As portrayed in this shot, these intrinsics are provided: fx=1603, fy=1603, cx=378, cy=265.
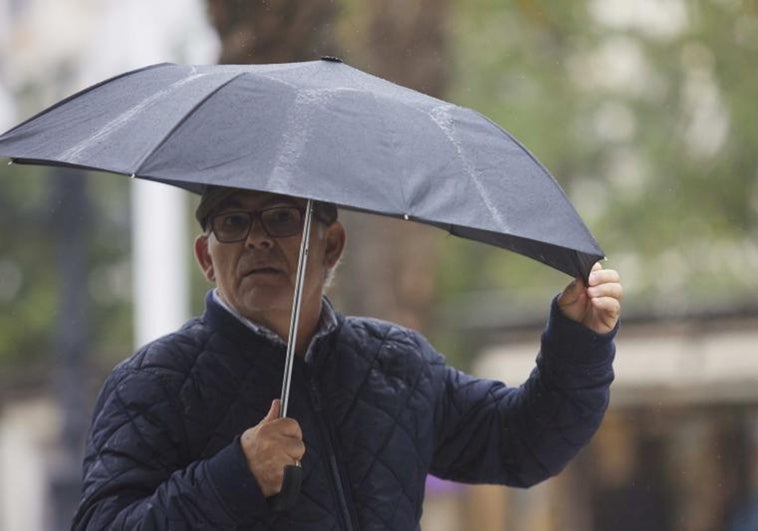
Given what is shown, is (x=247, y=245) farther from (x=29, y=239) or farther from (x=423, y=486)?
(x=29, y=239)

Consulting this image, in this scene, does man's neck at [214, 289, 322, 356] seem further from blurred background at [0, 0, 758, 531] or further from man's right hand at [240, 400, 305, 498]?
blurred background at [0, 0, 758, 531]

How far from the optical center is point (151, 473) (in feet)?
9.52

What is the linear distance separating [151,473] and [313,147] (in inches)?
26.5

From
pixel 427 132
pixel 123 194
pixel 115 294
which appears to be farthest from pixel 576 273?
pixel 115 294

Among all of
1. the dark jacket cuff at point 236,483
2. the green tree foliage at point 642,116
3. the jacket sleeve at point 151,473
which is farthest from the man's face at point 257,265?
the green tree foliage at point 642,116

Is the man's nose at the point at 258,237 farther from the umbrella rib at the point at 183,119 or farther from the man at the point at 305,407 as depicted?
the umbrella rib at the point at 183,119

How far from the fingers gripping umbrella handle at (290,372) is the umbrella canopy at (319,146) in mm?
206

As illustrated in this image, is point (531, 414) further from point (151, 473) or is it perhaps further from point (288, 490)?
point (151, 473)

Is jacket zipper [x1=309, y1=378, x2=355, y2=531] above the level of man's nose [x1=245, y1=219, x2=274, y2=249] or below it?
below

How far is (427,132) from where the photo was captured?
2914 mm

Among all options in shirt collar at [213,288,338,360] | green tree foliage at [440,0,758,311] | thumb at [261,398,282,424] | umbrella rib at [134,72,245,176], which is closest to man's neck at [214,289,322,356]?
shirt collar at [213,288,338,360]

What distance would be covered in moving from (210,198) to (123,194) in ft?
61.9

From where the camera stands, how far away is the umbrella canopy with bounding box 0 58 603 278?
268 centimetres

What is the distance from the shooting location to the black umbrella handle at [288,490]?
284cm
